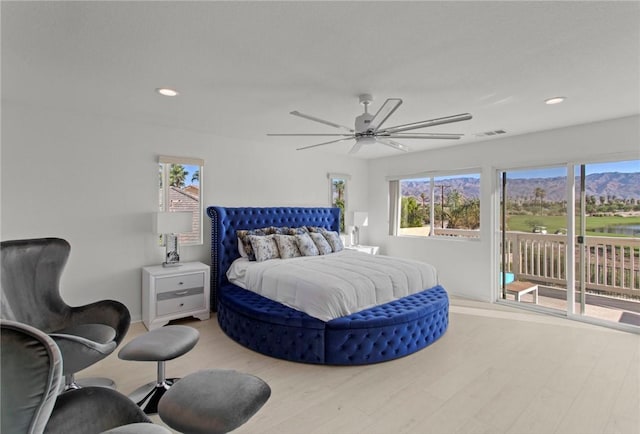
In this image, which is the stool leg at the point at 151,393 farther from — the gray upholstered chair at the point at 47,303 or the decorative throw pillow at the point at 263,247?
the decorative throw pillow at the point at 263,247

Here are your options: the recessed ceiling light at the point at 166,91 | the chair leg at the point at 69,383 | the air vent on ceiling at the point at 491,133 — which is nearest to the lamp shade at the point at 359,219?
the air vent on ceiling at the point at 491,133

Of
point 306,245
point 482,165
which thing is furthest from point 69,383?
point 482,165

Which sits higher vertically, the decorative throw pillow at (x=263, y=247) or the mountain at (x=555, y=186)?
the mountain at (x=555, y=186)

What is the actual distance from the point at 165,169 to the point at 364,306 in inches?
124

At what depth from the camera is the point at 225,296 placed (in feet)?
12.3

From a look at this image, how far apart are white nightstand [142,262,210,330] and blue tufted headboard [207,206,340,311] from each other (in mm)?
→ 298

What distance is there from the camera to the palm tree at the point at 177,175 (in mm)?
4309

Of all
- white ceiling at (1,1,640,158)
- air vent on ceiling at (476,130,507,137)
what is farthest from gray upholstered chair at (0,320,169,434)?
air vent on ceiling at (476,130,507,137)

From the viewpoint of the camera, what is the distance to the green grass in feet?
13.1

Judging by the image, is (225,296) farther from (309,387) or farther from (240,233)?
(309,387)

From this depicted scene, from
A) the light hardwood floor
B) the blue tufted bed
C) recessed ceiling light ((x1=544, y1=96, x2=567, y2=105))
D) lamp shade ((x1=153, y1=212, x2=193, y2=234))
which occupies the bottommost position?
the light hardwood floor

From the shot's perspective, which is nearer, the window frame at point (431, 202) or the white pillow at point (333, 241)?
the white pillow at point (333, 241)

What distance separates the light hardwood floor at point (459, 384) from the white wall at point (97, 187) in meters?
1.23

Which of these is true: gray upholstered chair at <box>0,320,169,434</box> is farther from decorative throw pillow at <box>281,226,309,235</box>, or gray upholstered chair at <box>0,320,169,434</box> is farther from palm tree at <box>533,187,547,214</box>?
palm tree at <box>533,187,547,214</box>
